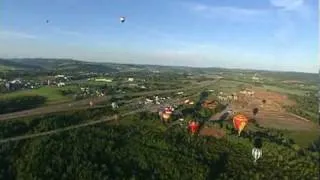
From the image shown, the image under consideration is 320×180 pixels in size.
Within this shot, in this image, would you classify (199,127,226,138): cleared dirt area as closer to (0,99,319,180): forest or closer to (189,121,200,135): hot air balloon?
(189,121,200,135): hot air balloon

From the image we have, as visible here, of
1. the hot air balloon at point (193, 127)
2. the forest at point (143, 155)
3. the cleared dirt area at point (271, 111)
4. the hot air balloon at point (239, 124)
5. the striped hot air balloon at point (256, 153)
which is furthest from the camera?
the cleared dirt area at point (271, 111)

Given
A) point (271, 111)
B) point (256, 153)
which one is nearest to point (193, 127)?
point (256, 153)

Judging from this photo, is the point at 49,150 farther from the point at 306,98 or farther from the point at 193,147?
the point at 306,98

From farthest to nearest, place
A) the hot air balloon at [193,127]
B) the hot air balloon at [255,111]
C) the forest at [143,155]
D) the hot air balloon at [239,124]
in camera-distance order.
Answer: the hot air balloon at [255,111], the hot air balloon at [239,124], the hot air balloon at [193,127], the forest at [143,155]

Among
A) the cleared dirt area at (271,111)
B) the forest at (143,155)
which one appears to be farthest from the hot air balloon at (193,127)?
the cleared dirt area at (271,111)

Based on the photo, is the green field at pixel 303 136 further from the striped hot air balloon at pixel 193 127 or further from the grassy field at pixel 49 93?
the grassy field at pixel 49 93

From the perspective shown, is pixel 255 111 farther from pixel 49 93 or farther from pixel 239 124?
pixel 49 93

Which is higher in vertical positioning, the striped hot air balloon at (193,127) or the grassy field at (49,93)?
the striped hot air balloon at (193,127)

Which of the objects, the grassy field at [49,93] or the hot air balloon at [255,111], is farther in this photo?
the grassy field at [49,93]

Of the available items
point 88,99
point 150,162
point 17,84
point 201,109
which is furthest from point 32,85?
point 150,162
